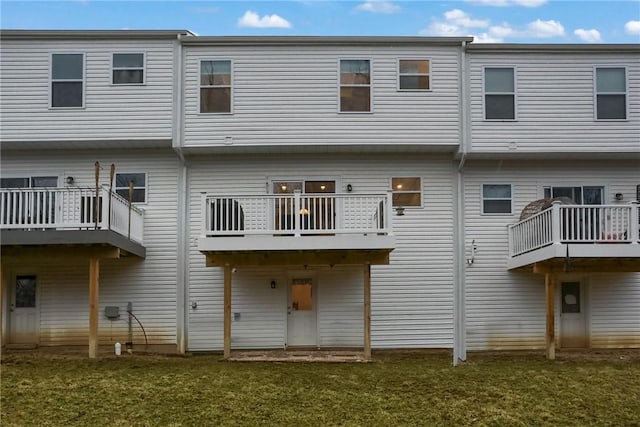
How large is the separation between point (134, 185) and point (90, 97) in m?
2.11

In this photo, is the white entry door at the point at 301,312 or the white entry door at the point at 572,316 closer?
the white entry door at the point at 301,312

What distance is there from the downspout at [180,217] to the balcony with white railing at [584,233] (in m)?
7.38

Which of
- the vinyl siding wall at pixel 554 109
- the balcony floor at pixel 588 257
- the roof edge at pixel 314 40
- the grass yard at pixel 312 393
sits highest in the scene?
the roof edge at pixel 314 40

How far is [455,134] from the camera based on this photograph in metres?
14.6

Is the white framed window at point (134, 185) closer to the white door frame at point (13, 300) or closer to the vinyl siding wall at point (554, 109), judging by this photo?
the white door frame at point (13, 300)

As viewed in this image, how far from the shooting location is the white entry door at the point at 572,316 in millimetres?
15086

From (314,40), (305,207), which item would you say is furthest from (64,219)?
(314,40)

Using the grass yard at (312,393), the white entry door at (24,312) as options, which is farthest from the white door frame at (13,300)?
the grass yard at (312,393)

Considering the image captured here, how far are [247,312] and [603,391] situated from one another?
7381 millimetres

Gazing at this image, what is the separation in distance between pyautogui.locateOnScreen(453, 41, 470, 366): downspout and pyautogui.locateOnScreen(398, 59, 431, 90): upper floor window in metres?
0.77

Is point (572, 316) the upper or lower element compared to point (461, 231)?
lower

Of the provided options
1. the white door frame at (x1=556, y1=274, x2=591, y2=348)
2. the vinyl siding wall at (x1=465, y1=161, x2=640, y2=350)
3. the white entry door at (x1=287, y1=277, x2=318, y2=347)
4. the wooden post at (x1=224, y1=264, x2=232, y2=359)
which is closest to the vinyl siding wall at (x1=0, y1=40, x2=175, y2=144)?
the wooden post at (x1=224, y1=264, x2=232, y2=359)

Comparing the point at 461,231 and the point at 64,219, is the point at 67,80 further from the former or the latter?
the point at 461,231

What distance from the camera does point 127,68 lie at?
581 inches
